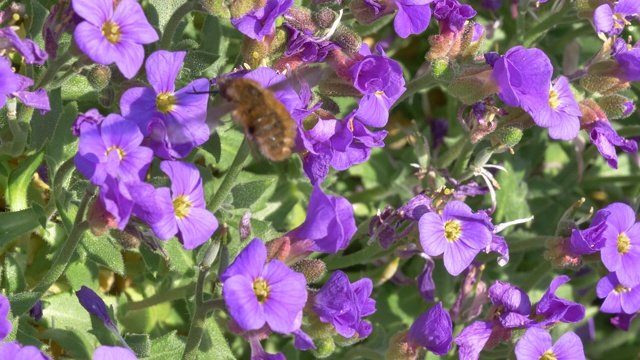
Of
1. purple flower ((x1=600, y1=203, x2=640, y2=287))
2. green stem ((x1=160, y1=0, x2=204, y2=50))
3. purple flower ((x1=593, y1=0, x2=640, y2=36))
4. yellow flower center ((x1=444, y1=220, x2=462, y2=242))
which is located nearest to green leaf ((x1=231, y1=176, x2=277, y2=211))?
green stem ((x1=160, y1=0, x2=204, y2=50))

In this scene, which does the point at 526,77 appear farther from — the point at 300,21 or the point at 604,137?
the point at 300,21

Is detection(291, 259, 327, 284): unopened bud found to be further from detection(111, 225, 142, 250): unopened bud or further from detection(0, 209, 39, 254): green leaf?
detection(0, 209, 39, 254): green leaf

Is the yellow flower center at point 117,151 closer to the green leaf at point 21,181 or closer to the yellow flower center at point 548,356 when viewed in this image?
the green leaf at point 21,181

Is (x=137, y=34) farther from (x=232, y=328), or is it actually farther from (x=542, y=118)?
(x=542, y=118)

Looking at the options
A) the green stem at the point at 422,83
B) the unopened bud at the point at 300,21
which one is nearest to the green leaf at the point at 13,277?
the unopened bud at the point at 300,21

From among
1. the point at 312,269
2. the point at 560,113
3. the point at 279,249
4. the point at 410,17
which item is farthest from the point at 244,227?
the point at 560,113

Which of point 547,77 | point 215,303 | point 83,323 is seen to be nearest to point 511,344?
A: point 547,77
